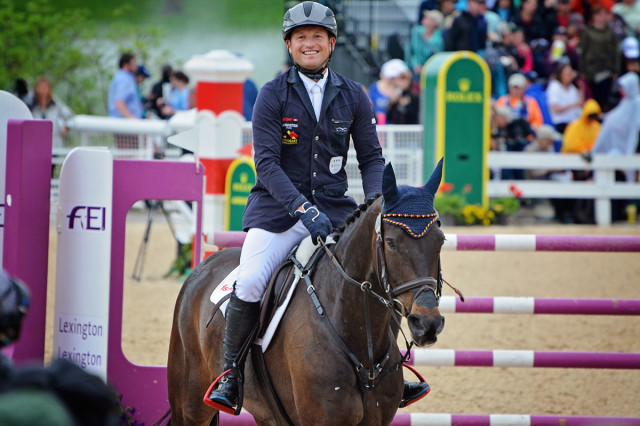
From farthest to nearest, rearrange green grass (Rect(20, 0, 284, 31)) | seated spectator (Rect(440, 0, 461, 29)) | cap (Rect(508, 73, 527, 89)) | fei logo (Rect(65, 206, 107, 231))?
green grass (Rect(20, 0, 284, 31)), seated spectator (Rect(440, 0, 461, 29)), cap (Rect(508, 73, 527, 89)), fei logo (Rect(65, 206, 107, 231))

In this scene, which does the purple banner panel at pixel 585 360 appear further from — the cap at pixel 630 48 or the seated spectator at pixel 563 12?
the seated spectator at pixel 563 12

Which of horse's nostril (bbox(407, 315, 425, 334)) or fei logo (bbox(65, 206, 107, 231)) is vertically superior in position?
fei logo (bbox(65, 206, 107, 231))

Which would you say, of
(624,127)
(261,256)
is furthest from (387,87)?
(261,256)

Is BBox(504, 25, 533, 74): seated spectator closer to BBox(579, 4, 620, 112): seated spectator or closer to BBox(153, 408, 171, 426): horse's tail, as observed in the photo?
BBox(579, 4, 620, 112): seated spectator

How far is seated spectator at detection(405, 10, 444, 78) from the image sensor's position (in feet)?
58.7

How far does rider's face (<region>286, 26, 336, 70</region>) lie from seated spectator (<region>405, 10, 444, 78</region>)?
13.3 m

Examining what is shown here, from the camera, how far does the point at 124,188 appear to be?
559 centimetres

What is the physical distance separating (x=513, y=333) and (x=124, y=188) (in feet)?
16.7

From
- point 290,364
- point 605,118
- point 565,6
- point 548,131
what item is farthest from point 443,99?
point 290,364

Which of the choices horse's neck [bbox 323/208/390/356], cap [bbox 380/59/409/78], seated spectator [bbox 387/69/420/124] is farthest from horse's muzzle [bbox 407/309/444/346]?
cap [bbox 380/59/409/78]

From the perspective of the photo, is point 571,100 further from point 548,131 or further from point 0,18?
point 0,18

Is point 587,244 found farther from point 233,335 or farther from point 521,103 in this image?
point 521,103

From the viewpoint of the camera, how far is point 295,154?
14.9ft

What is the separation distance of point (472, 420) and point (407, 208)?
6.94 feet
